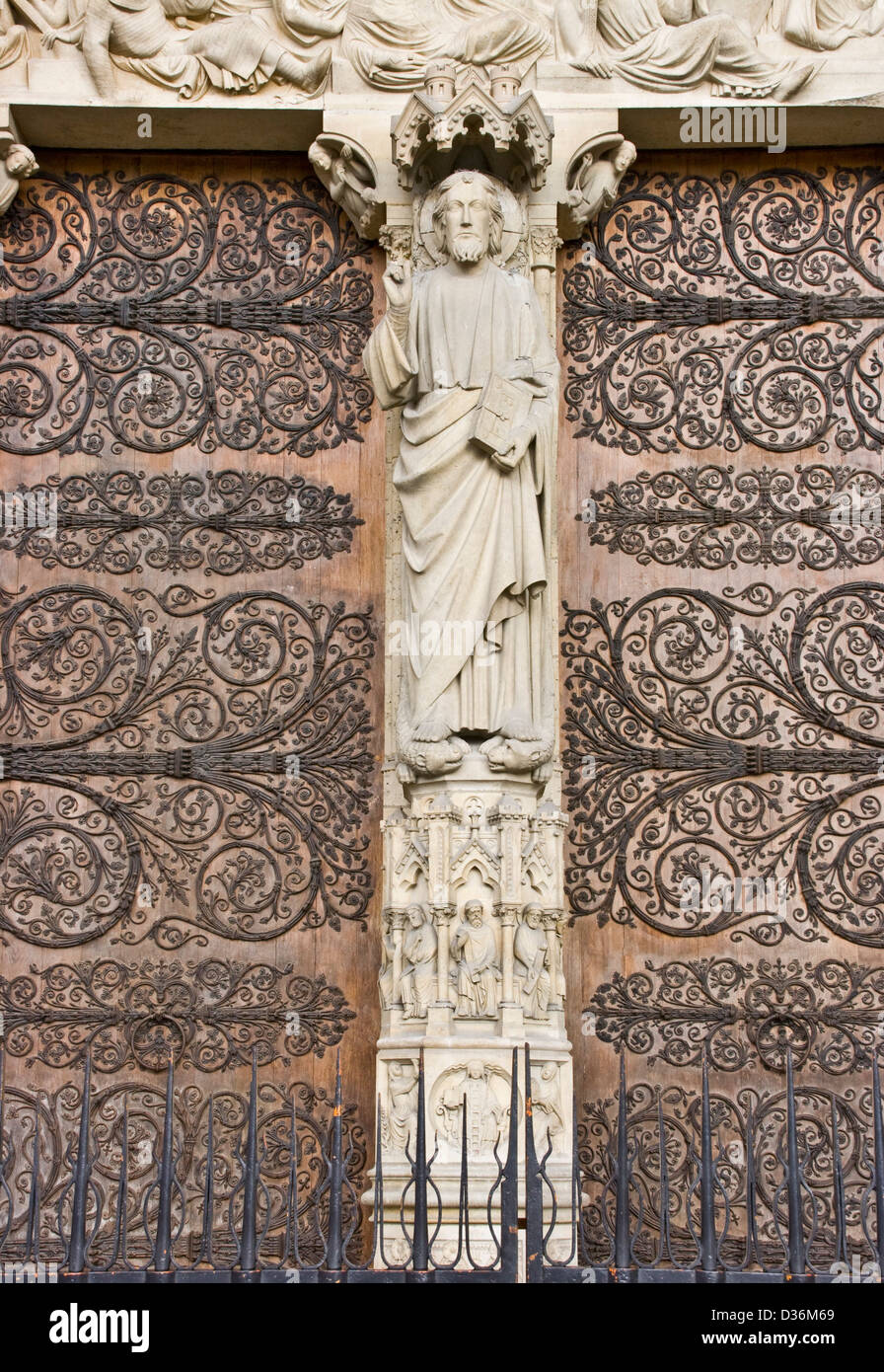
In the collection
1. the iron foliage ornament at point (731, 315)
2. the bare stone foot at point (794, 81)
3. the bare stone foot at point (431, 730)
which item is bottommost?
the bare stone foot at point (431, 730)

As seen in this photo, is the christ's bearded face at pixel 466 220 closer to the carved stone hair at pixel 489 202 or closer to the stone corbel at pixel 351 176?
the carved stone hair at pixel 489 202

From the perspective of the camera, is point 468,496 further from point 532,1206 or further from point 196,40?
point 532,1206

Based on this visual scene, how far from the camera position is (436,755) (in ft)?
21.4

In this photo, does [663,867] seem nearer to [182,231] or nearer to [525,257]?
[525,257]

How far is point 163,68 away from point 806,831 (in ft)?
14.1

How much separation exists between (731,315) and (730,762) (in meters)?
2.02

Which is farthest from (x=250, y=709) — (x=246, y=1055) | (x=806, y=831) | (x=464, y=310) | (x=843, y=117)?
(x=843, y=117)

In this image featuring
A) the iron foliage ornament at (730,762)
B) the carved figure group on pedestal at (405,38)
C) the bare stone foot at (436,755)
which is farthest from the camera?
the carved figure group on pedestal at (405,38)

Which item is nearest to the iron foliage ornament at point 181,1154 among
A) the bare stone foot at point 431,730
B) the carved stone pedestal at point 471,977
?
the carved stone pedestal at point 471,977

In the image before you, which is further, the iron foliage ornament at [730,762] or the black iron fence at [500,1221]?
the iron foliage ornament at [730,762]

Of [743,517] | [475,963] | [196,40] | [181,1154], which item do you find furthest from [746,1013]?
[196,40]

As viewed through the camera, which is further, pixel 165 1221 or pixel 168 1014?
pixel 168 1014

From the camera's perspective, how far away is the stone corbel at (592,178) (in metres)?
7.39

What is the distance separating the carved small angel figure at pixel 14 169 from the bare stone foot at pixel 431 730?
10.2 feet
